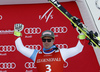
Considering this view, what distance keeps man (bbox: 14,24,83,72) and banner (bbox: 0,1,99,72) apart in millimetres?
1379

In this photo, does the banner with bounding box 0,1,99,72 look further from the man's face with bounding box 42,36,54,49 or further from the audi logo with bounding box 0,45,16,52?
the man's face with bounding box 42,36,54,49

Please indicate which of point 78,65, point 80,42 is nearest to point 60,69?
point 80,42

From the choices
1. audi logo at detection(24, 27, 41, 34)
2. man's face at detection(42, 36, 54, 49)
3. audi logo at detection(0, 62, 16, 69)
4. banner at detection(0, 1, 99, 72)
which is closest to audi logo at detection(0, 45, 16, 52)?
A: banner at detection(0, 1, 99, 72)

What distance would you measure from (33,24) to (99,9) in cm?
145

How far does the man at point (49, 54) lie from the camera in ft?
9.50

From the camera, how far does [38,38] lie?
4418mm

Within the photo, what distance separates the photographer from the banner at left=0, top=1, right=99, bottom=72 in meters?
4.34

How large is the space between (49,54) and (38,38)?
4.79 ft

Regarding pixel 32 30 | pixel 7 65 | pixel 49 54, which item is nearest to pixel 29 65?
pixel 7 65

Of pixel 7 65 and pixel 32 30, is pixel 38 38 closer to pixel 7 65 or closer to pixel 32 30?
pixel 32 30

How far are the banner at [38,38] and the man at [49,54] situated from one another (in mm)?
1379

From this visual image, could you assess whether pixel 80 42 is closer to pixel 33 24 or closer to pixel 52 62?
pixel 52 62

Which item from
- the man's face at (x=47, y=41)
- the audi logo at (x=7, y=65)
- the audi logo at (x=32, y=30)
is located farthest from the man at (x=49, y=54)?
the audi logo at (x=7, y=65)

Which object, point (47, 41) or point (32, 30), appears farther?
point (32, 30)
